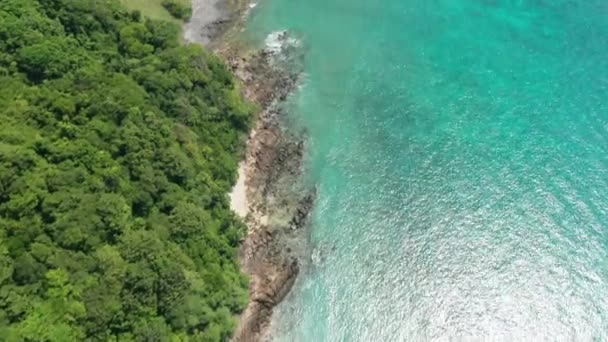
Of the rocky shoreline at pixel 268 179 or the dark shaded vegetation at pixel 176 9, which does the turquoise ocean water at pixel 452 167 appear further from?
the dark shaded vegetation at pixel 176 9

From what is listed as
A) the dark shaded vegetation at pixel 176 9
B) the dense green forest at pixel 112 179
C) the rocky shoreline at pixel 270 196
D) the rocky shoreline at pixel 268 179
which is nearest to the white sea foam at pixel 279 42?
the rocky shoreline at pixel 268 179

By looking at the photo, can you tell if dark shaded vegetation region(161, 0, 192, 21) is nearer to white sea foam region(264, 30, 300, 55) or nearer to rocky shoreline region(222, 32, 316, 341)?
rocky shoreline region(222, 32, 316, 341)

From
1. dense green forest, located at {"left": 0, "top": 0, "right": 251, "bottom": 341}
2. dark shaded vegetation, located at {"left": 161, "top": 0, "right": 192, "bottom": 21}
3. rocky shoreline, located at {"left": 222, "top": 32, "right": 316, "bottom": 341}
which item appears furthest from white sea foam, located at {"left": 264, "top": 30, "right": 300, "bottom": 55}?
dense green forest, located at {"left": 0, "top": 0, "right": 251, "bottom": 341}

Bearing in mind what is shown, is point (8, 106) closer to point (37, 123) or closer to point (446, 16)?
point (37, 123)

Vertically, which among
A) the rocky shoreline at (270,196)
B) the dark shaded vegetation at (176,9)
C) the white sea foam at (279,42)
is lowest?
the rocky shoreline at (270,196)

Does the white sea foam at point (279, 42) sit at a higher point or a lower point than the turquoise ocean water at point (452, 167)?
higher

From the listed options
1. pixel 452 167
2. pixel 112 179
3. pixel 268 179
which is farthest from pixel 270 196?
pixel 452 167

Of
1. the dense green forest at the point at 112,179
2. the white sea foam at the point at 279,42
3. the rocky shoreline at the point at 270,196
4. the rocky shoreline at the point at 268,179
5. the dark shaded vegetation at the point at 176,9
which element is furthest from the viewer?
the dark shaded vegetation at the point at 176,9
